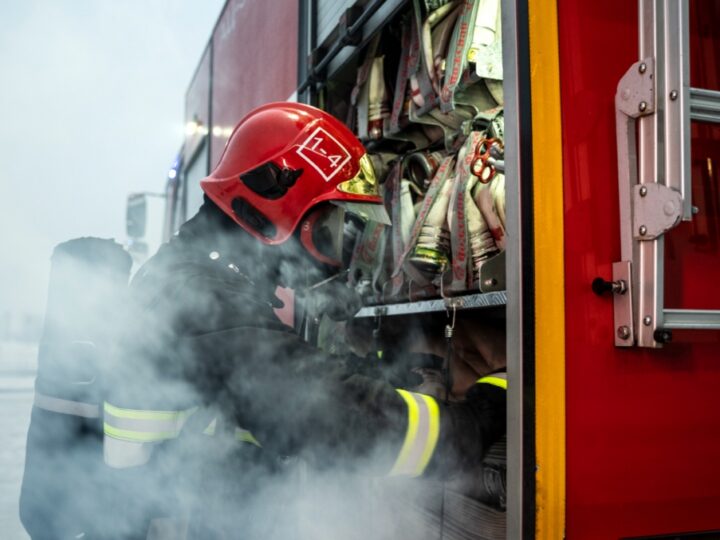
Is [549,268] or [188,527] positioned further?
[188,527]

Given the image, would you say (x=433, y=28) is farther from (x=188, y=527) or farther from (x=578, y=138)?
(x=188, y=527)

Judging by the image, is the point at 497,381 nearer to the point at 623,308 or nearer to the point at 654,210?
the point at 623,308

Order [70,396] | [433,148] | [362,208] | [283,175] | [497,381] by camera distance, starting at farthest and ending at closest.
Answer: [433,148] < [362,208] < [283,175] < [70,396] < [497,381]

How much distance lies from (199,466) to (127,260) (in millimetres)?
742

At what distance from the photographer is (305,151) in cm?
193

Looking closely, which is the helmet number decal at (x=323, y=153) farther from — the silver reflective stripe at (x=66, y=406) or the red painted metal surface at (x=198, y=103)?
the red painted metal surface at (x=198, y=103)

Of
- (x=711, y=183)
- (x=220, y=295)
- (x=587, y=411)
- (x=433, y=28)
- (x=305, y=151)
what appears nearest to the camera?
(x=587, y=411)

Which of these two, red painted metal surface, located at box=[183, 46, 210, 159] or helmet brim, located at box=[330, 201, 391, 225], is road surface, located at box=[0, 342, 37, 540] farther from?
red painted metal surface, located at box=[183, 46, 210, 159]

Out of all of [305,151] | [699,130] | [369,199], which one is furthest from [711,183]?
[305,151]

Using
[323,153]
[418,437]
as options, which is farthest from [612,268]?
[323,153]

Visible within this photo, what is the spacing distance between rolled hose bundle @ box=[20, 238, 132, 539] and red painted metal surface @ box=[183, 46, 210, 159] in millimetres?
4559

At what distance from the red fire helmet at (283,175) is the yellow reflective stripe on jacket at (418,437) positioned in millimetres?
732

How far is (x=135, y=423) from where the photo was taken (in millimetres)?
1523

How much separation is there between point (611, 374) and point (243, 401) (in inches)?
32.6
